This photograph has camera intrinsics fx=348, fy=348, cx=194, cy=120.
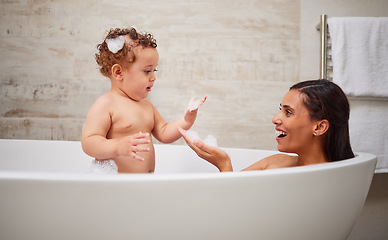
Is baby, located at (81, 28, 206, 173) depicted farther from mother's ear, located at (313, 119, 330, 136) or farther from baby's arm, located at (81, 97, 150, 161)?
mother's ear, located at (313, 119, 330, 136)

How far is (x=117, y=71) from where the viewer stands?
1175 millimetres

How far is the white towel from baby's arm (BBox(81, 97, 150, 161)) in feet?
3.80

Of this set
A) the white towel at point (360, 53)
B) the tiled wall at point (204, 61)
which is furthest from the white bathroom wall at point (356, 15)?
the white towel at point (360, 53)

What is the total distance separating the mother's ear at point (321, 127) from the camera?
3.29 ft

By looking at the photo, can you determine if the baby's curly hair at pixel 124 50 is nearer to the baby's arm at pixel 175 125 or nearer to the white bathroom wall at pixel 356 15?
the baby's arm at pixel 175 125

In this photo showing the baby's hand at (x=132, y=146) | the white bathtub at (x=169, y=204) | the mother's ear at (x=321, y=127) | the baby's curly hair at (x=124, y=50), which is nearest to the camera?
the white bathtub at (x=169, y=204)

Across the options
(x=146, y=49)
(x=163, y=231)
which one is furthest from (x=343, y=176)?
(x=146, y=49)

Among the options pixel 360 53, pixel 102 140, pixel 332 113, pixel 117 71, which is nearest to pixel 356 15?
pixel 360 53

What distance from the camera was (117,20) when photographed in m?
1.94

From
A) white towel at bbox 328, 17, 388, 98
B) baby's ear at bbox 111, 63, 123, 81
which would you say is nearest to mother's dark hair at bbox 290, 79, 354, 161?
baby's ear at bbox 111, 63, 123, 81

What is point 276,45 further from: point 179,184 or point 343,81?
point 179,184

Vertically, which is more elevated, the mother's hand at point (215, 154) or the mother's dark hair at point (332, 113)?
the mother's dark hair at point (332, 113)

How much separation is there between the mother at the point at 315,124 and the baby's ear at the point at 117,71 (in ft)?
1.14

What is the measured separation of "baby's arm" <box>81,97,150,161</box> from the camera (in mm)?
874
